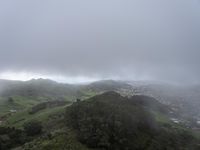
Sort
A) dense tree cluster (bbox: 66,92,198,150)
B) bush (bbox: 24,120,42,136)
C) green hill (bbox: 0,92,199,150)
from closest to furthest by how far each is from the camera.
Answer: green hill (bbox: 0,92,199,150) < dense tree cluster (bbox: 66,92,198,150) < bush (bbox: 24,120,42,136)

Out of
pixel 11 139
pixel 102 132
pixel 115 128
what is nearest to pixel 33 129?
pixel 11 139

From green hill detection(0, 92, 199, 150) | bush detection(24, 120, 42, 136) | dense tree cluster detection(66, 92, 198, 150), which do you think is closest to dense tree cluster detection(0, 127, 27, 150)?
green hill detection(0, 92, 199, 150)

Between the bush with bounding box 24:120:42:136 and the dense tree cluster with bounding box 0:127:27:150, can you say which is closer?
the dense tree cluster with bounding box 0:127:27:150

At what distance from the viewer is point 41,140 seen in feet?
291

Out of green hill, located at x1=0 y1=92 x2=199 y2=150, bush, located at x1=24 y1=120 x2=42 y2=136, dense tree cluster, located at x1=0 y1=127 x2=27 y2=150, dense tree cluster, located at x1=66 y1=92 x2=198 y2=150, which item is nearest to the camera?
green hill, located at x1=0 y1=92 x2=199 y2=150

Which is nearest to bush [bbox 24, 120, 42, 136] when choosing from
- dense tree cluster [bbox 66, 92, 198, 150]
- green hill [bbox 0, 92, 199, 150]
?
green hill [bbox 0, 92, 199, 150]

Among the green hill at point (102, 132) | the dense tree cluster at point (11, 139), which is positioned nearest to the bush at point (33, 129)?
the dense tree cluster at point (11, 139)

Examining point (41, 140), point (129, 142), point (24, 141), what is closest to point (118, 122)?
point (129, 142)

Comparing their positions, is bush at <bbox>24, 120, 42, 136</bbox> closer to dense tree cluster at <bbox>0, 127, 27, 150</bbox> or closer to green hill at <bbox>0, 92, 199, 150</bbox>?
dense tree cluster at <bbox>0, 127, 27, 150</bbox>

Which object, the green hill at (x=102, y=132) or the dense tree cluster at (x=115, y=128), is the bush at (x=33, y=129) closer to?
the green hill at (x=102, y=132)

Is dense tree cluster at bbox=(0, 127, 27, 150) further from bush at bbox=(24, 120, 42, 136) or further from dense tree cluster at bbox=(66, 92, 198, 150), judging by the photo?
dense tree cluster at bbox=(66, 92, 198, 150)

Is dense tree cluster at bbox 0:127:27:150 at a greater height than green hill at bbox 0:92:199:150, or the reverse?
green hill at bbox 0:92:199:150

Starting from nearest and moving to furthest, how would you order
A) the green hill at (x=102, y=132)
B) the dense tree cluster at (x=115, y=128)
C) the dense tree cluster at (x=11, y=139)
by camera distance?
1. the green hill at (x=102, y=132)
2. the dense tree cluster at (x=115, y=128)
3. the dense tree cluster at (x=11, y=139)

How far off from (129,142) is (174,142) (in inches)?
909
